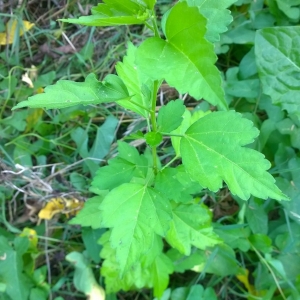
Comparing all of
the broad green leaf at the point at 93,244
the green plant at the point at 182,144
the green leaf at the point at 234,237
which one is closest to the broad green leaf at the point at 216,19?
the green plant at the point at 182,144

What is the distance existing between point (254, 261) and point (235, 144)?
3.40 feet

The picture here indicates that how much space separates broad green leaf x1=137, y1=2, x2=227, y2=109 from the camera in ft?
2.62

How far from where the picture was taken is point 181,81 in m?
0.84

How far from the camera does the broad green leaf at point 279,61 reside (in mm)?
1638

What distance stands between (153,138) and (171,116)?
0.30ft

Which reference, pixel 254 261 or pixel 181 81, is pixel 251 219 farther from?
pixel 181 81

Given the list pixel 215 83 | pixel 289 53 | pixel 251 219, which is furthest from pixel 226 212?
pixel 215 83

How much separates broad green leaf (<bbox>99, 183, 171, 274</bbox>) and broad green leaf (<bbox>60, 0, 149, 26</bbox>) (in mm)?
515

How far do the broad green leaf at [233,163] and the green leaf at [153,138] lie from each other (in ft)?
0.42

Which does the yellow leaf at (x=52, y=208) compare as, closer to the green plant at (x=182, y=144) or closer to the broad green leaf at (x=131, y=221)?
the green plant at (x=182, y=144)

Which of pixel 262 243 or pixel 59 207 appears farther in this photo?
pixel 59 207

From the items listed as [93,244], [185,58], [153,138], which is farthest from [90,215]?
[185,58]

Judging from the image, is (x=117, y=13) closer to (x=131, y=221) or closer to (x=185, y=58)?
(x=185, y=58)

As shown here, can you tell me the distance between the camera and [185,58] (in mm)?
866
